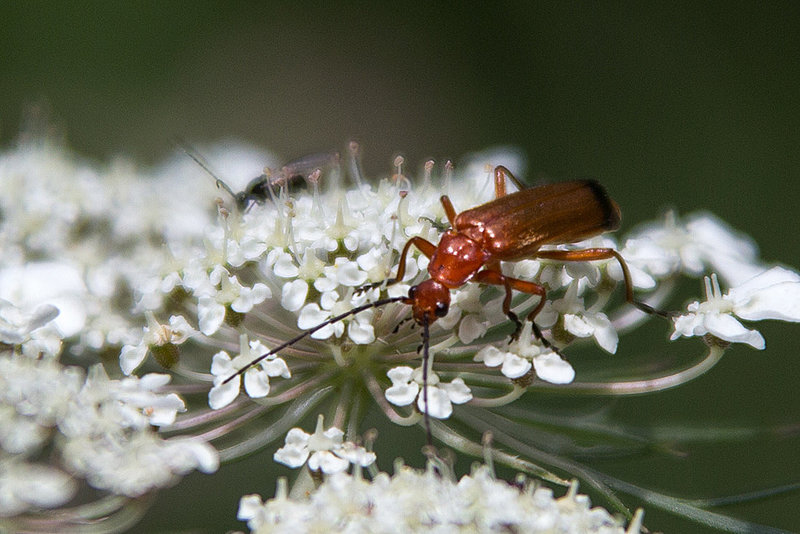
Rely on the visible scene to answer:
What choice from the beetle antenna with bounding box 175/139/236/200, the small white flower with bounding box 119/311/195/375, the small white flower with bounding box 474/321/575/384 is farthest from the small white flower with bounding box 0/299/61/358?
the small white flower with bounding box 474/321/575/384

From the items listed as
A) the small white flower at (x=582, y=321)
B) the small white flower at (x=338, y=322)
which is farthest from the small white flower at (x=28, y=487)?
the small white flower at (x=582, y=321)

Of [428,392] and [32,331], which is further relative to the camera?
[32,331]

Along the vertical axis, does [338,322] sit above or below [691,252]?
below

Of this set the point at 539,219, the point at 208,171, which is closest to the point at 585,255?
the point at 539,219

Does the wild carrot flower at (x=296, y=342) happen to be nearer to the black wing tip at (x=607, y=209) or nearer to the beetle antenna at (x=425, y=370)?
the beetle antenna at (x=425, y=370)

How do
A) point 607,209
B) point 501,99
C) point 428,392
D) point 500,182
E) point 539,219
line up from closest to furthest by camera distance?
1. point 428,392
2. point 539,219
3. point 607,209
4. point 500,182
5. point 501,99

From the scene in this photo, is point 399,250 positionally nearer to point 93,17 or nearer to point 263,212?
point 263,212

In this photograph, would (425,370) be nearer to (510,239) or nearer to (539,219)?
(510,239)
